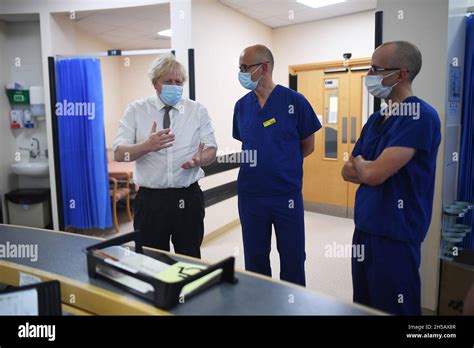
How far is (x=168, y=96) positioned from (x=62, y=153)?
257 centimetres

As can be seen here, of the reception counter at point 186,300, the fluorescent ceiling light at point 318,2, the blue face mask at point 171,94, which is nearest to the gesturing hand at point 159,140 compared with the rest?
the blue face mask at point 171,94

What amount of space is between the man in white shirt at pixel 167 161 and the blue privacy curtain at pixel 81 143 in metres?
2.21

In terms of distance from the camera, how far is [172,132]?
6.70ft

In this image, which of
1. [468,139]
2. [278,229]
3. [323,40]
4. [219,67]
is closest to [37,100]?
[219,67]

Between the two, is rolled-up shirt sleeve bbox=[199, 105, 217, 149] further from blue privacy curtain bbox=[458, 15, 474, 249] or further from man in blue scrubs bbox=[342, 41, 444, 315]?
blue privacy curtain bbox=[458, 15, 474, 249]

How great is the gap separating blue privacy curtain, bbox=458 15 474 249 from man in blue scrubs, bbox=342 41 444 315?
4.82ft

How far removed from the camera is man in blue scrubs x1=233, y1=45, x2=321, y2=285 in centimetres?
207

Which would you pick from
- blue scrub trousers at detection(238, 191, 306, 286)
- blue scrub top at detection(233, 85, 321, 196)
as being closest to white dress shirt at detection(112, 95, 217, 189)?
blue scrub top at detection(233, 85, 321, 196)

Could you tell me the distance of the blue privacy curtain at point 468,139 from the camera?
263cm

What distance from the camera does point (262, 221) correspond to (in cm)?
209

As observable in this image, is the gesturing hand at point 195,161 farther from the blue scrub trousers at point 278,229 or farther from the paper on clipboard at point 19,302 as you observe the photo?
the paper on clipboard at point 19,302

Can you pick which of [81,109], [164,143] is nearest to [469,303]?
[164,143]
